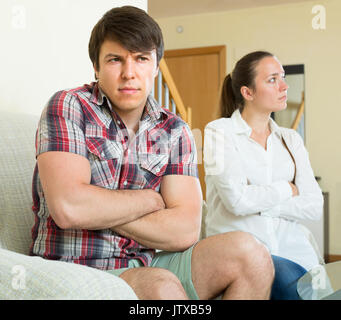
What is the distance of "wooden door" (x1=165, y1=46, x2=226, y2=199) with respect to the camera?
407cm

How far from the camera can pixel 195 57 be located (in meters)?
4.17

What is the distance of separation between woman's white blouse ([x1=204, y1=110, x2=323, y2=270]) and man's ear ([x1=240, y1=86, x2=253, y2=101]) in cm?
9

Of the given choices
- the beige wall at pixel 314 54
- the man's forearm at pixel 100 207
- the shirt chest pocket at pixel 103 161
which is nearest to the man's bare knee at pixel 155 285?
the man's forearm at pixel 100 207

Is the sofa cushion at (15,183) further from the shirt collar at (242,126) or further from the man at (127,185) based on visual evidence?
the shirt collar at (242,126)

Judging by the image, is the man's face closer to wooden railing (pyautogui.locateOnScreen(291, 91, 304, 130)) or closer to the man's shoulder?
the man's shoulder

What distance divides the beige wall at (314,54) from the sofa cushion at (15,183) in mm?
3105

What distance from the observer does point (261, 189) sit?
1337 millimetres

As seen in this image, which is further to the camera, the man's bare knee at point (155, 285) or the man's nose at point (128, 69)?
the man's nose at point (128, 69)

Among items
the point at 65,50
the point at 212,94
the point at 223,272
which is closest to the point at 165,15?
the point at 212,94

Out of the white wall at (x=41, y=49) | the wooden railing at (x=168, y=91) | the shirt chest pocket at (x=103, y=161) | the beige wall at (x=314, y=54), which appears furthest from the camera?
the beige wall at (x=314, y=54)

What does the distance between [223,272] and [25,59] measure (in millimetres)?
897

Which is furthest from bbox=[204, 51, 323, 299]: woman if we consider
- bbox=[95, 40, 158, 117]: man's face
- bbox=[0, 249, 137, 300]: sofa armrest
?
bbox=[0, 249, 137, 300]: sofa armrest

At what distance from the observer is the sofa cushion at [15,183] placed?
97 cm

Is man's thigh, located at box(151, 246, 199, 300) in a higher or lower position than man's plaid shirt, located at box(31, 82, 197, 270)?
lower
